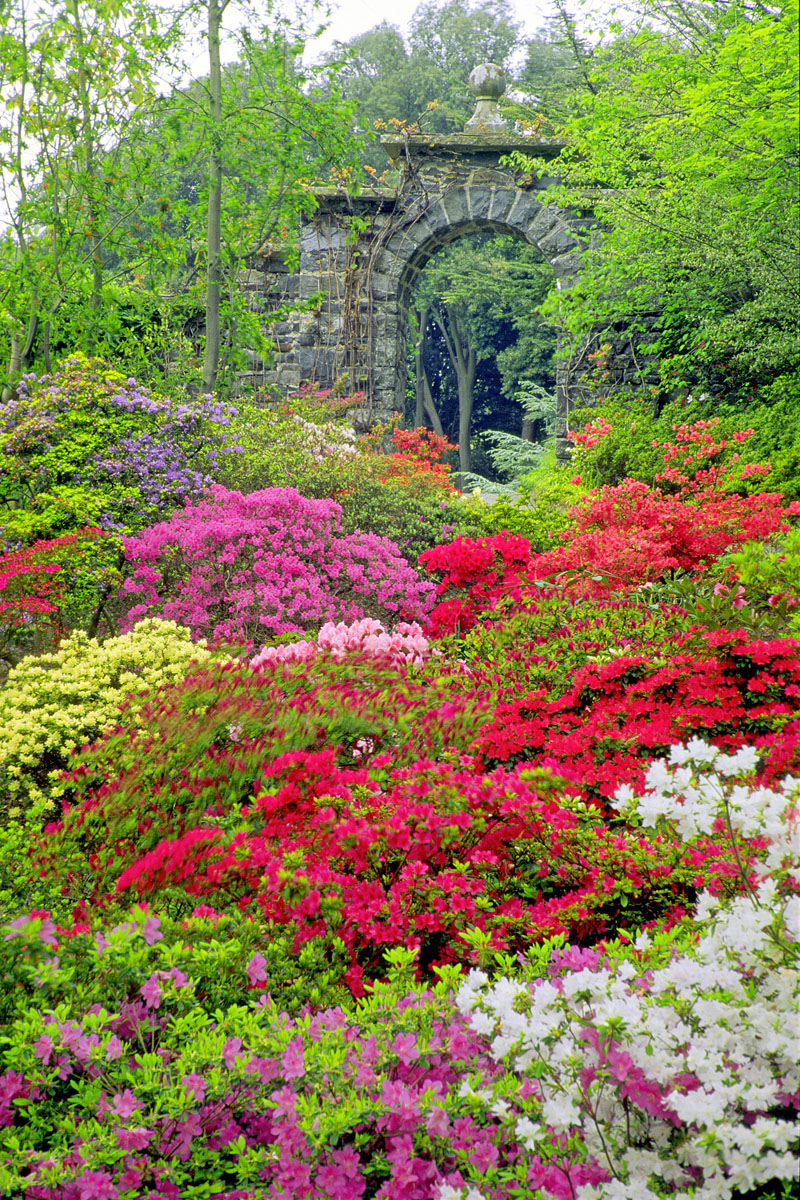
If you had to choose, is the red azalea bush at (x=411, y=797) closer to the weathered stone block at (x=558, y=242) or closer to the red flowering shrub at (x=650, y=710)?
the red flowering shrub at (x=650, y=710)

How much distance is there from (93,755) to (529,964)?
1788 mm

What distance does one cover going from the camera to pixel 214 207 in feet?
26.1

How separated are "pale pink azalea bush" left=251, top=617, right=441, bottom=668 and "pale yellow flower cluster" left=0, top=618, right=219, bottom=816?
0.37m

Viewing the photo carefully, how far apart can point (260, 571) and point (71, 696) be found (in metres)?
1.65

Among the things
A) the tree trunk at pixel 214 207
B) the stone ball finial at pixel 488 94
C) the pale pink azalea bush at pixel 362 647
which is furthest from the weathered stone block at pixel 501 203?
the pale pink azalea bush at pixel 362 647

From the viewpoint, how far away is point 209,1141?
4.69ft

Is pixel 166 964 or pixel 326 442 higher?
pixel 326 442

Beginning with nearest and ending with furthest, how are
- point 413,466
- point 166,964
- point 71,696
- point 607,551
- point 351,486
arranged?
point 166,964, point 71,696, point 607,551, point 351,486, point 413,466

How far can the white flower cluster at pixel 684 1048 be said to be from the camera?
112 centimetres

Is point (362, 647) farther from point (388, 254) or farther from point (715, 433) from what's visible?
point (388, 254)

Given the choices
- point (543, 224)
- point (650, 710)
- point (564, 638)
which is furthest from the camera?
point (543, 224)

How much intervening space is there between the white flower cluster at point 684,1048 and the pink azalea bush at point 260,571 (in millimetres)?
3387

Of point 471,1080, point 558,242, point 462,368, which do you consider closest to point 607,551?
point 471,1080

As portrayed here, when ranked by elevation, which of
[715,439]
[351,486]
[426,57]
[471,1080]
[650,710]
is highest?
[426,57]
